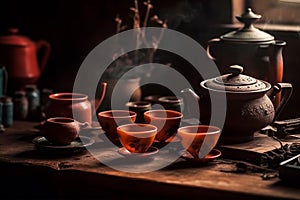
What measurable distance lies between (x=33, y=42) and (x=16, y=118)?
13.0 inches

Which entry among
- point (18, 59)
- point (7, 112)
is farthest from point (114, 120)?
point (18, 59)

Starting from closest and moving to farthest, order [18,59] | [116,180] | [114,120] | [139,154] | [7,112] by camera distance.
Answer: [116,180], [139,154], [114,120], [7,112], [18,59]

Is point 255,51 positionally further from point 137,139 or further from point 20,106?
point 20,106

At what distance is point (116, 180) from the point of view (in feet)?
5.61

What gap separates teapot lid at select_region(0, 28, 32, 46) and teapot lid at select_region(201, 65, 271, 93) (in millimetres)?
850

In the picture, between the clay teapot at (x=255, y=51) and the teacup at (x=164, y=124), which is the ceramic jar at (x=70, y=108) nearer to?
the teacup at (x=164, y=124)

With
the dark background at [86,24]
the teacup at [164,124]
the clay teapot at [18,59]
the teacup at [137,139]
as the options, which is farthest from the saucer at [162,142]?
the clay teapot at [18,59]

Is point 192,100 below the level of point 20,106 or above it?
above

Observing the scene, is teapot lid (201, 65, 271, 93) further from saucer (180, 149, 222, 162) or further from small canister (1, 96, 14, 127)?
small canister (1, 96, 14, 127)

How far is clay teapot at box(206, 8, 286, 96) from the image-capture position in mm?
2072

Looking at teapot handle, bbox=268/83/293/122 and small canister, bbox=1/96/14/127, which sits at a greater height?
teapot handle, bbox=268/83/293/122

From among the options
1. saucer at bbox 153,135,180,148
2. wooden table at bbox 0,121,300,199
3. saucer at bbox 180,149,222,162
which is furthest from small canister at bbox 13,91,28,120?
saucer at bbox 180,149,222,162

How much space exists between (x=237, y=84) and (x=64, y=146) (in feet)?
1.79

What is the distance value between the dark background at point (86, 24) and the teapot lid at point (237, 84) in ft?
1.30
